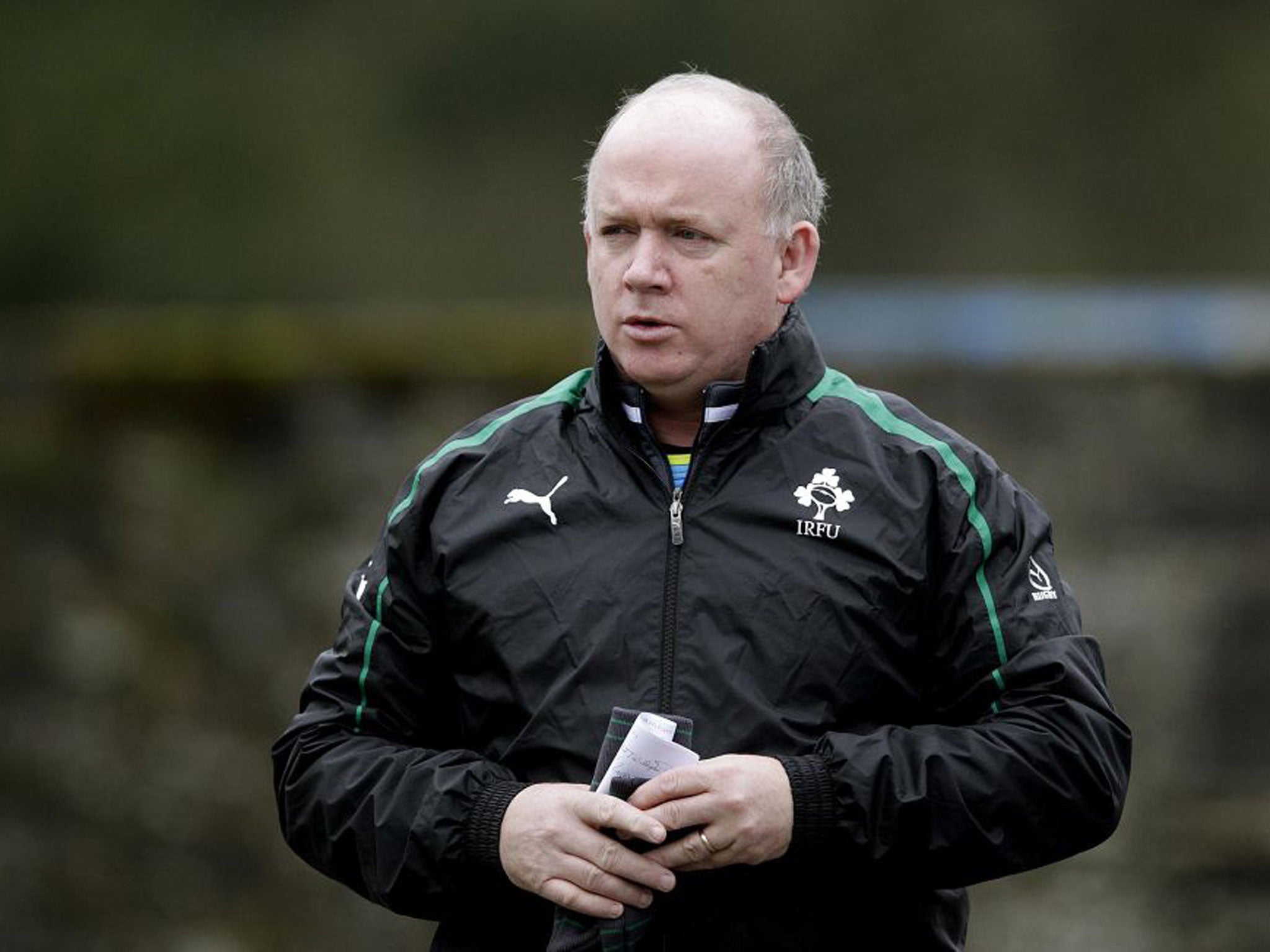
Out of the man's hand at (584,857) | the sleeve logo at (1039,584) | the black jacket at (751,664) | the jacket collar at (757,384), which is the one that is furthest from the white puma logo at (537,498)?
the sleeve logo at (1039,584)

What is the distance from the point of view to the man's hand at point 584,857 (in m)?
2.87

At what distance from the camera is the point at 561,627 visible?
3.05 meters

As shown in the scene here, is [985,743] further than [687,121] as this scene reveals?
No

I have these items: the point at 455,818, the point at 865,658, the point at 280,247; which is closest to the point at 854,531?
the point at 865,658

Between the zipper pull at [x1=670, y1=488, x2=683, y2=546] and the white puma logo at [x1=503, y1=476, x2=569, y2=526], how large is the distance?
0.17 meters

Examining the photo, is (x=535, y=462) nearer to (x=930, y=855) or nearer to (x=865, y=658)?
(x=865, y=658)

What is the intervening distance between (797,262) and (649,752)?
80 centimetres

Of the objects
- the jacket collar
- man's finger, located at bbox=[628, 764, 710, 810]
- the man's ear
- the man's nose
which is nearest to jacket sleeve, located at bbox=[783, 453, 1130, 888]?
man's finger, located at bbox=[628, 764, 710, 810]

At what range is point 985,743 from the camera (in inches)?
117

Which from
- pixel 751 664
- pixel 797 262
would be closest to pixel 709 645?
pixel 751 664

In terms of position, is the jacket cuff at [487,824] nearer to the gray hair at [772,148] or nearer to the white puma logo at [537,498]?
the white puma logo at [537,498]

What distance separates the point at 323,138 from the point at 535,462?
12.4 metres

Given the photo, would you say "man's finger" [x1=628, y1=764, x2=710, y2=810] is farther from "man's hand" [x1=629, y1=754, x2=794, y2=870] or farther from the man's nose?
Result: the man's nose

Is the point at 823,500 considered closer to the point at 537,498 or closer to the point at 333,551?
the point at 537,498
